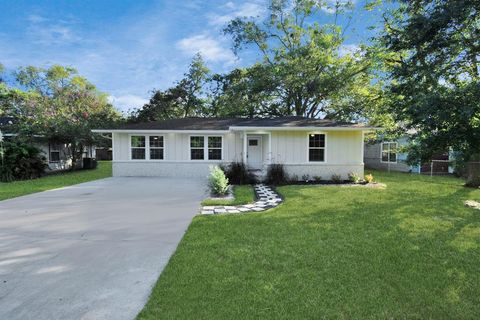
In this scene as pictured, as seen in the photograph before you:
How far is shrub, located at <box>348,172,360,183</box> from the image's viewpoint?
11.9m

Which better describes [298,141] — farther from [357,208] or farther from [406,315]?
[406,315]

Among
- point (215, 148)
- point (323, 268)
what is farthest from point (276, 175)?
point (323, 268)

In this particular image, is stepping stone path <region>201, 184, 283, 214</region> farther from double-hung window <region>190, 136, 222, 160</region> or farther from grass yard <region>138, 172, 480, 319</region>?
double-hung window <region>190, 136, 222, 160</region>

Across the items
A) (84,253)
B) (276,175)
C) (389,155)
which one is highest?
(389,155)

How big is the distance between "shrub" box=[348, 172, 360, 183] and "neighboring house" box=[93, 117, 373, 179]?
315 mm

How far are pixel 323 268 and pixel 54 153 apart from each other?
21027 millimetres

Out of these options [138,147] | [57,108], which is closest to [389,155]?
[138,147]

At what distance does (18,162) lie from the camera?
509 inches

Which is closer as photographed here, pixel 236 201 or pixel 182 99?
pixel 236 201

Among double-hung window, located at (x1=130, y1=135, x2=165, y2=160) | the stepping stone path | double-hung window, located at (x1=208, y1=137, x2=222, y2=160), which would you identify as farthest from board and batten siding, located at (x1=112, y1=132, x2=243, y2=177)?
the stepping stone path

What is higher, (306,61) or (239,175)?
(306,61)

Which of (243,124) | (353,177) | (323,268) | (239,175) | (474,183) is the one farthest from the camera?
(243,124)

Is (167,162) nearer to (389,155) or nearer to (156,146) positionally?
(156,146)

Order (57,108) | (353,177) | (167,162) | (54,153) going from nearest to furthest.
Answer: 1. (353,177)
2. (167,162)
3. (54,153)
4. (57,108)
